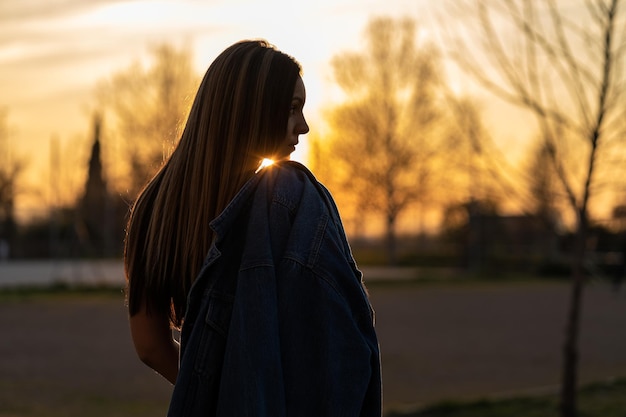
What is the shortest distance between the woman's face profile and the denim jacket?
0.15 metres

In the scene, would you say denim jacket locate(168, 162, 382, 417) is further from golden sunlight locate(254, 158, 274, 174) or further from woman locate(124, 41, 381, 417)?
golden sunlight locate(254, 158, 274, 174)

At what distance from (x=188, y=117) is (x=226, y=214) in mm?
340

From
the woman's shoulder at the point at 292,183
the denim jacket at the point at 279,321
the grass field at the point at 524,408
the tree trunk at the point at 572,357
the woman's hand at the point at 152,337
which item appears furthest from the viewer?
the grass field at the point at 524,408

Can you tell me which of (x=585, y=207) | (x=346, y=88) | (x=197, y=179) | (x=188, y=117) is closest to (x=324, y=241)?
(x=197, y=179)

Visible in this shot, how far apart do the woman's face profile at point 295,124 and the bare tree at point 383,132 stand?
36.0 meters

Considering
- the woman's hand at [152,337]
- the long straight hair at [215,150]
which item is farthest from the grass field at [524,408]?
the long straight hair at [215,150]

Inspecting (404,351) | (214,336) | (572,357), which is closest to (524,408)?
(572,357)

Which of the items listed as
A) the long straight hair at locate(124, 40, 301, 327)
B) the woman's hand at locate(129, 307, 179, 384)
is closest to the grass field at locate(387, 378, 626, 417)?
the woman's hand at locate(129, 307, 179, 384)

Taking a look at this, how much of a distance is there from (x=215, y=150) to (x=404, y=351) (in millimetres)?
10475

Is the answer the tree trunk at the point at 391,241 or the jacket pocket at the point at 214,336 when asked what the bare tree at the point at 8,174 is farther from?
the jacket pocket at the point at 214,336

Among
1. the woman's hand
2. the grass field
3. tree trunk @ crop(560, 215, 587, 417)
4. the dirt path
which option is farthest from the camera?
the dirt path

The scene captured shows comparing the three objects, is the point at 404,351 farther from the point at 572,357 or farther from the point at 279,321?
the point at 279,321

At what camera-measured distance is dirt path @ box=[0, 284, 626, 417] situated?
897 centimetres

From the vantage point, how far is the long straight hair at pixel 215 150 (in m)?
2.12
